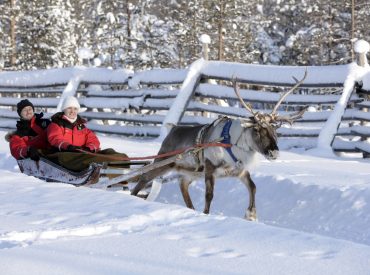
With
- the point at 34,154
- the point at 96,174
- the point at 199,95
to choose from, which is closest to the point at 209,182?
the point at 96,174

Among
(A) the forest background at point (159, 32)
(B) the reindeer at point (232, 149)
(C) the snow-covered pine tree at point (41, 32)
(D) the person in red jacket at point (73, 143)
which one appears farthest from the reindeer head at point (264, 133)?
(C) the snow-covered pine tree at point (41, 32)

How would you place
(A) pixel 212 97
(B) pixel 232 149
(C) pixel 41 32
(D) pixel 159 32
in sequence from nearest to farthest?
(B) pixel 232 149 < (A) pixel 212 97 < (C) pixel 41 32 < (D) pixel 159 32

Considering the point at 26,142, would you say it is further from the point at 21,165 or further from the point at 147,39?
the point at 147,39

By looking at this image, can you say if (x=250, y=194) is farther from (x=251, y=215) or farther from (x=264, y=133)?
(x=264, y=133)

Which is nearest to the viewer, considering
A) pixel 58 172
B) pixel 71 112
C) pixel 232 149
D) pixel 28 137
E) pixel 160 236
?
pixel 160 236

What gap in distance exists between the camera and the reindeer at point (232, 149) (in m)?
7.13

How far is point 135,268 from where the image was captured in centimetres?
353

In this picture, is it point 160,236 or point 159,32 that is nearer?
point 160,236

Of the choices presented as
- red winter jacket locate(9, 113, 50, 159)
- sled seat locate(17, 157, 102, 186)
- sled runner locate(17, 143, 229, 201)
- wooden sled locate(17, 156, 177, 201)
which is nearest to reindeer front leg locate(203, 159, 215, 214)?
sled runner locate(17, 143, 229, 201)

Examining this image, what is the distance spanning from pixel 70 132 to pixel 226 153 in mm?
2339

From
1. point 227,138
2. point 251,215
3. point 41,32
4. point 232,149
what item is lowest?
point 251,215

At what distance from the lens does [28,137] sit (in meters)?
8.98

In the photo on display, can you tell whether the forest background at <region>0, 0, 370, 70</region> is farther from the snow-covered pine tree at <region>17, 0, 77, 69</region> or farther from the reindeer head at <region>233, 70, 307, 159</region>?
the reindeer head at <region>233, 70, 307, 159</region>

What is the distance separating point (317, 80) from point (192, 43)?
999 inches
